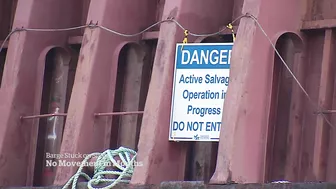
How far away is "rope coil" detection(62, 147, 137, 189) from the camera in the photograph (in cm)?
1295

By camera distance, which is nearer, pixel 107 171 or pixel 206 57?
pixel 206 57

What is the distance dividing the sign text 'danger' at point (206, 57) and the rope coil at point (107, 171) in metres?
1.26

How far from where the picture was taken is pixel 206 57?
1278cm

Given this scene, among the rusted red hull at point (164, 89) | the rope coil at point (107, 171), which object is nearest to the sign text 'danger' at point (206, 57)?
the rusted red hull at point (164, 89)

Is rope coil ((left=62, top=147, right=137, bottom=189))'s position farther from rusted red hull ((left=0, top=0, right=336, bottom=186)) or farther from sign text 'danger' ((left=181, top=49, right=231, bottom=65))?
sign text 'danger' ((left=181, top=49, right=231, bottom=65))

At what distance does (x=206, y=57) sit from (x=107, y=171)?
1.72 meters

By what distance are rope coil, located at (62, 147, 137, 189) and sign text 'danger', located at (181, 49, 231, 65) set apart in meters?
1.26

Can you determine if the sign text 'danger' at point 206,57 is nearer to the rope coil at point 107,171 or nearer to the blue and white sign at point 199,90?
the blue and white sign at point 199,90

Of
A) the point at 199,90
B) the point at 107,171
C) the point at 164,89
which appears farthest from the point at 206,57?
the point at 107,171

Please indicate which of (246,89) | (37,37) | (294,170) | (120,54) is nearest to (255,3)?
(246,89)

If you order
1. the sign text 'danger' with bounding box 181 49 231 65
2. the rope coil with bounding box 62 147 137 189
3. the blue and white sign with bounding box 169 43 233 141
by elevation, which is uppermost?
the sign text 'danger' with bounding box 181 49 231 65

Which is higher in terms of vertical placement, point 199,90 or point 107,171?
point 199,90

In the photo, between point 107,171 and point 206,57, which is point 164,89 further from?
point 107,171

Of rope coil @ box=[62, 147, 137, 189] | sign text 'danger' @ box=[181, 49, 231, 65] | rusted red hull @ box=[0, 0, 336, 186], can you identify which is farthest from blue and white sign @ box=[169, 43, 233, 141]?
rope coil @ box=[62, 147, 137, 189]
